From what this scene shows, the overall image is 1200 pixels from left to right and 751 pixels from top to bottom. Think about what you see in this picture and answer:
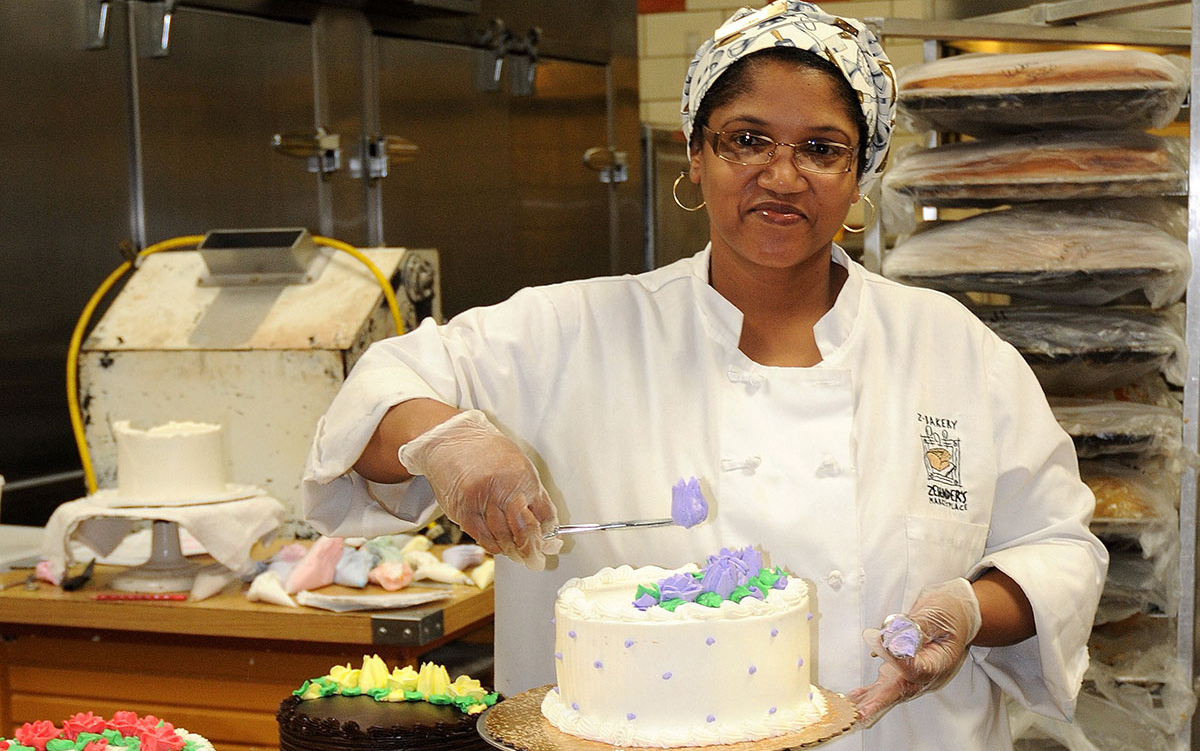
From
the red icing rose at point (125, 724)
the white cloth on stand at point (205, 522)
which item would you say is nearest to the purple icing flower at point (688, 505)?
the red icing rose at point (125, 724)

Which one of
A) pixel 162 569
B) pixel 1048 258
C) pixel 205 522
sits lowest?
pixel 162 569

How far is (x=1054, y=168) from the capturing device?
6.89 feet

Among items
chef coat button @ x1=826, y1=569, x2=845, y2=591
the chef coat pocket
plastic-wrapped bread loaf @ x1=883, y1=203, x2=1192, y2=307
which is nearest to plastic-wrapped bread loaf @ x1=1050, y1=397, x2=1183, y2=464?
plastic-wrapped bread loaf @ x1=883, y1=203, x2=1192, y2=307

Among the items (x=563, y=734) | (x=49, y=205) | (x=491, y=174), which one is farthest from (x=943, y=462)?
(x=491, y=174)

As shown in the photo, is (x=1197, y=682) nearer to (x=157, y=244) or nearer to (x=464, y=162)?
(x=157, y=244)

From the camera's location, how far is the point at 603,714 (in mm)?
1178

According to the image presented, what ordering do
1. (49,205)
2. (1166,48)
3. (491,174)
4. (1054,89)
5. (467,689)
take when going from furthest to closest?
(491,174)
(49,205)
(1166,48)
(1054,89)
(467,689)

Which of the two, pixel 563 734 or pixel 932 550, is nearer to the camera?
pixel 563 734

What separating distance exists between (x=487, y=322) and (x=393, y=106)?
8.19 feet

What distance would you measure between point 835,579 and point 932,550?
0.12 meters

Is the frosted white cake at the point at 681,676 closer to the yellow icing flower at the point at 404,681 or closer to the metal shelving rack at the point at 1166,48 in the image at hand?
the yellow icing flower at the point at 404,681

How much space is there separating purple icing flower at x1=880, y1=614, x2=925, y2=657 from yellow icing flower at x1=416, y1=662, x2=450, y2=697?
54 centimetres

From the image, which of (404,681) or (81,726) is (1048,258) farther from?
(81,726)

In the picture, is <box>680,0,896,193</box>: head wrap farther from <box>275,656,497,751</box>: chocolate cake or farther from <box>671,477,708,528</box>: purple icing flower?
<box>275,656,497,751</box>: chocolate cake
